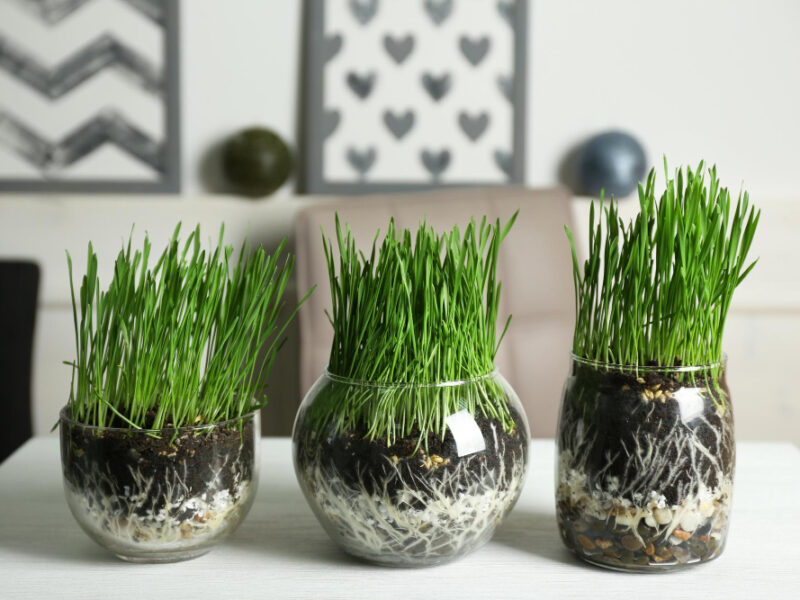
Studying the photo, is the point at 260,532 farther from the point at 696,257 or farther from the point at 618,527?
the point at 696,257

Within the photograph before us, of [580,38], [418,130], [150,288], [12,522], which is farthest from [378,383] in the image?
[580,38]

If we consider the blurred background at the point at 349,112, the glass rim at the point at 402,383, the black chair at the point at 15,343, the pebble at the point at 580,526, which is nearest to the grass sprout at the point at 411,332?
the glass rim at the point at 402,383

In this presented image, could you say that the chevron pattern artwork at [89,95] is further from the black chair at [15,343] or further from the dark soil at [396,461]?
the dark soil at [396,461]

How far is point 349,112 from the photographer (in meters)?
2.22

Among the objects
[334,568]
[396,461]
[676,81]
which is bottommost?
[334,568]

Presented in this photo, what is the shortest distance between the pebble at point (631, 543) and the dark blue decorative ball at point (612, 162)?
A: 1.59 meters

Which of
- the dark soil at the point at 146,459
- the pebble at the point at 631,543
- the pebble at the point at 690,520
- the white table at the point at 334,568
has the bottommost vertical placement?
the white table at the point at 334,568

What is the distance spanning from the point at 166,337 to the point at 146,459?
0.29ft

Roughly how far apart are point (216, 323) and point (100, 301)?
86 millimetres

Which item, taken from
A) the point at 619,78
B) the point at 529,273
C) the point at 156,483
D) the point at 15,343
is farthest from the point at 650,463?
the point at 619,78

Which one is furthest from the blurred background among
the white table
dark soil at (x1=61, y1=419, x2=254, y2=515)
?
dark soil at (x1=61, y1=419, x2=254, y2=515)

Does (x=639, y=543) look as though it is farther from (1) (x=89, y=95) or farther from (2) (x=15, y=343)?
(1) (x=89, y=95)

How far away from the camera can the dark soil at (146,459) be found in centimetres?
64

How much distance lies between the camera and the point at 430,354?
0.63 m
